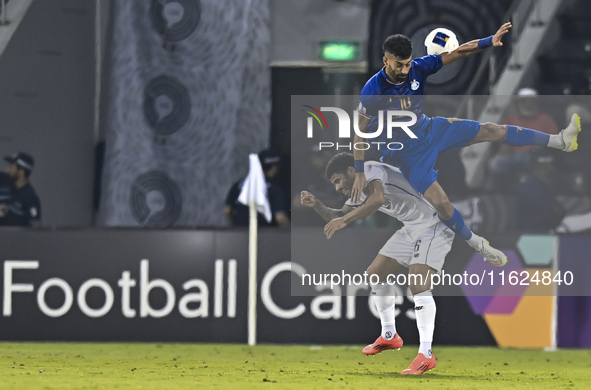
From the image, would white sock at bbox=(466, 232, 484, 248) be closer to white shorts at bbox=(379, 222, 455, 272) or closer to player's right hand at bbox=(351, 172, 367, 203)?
white shorts at bbox=(379, 222, 455, 272)

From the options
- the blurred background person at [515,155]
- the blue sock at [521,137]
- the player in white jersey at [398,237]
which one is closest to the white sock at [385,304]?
the player in white jersey at [398,237]

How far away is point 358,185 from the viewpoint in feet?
25.5

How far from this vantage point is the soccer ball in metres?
7.74

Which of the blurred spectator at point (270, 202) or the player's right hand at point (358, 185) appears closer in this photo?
the player's right hand at point (358, 185)

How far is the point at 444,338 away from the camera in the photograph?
928 centimetres

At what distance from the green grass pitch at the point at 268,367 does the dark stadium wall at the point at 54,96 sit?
Result: 2.37 metres

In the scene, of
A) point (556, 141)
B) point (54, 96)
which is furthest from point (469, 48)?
point (54, 96)

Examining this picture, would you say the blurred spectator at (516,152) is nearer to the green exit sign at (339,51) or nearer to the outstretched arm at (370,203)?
the green exit sign at (339,51)

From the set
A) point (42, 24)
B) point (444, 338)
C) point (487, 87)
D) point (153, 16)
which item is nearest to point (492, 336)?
point (444, 338)

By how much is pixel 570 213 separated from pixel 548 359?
1.74 metres

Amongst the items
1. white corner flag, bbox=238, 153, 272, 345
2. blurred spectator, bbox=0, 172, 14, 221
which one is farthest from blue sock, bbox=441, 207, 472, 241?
blurred spectator, bbox=0, 172, 14, 221

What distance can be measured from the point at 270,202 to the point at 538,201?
8.34ft

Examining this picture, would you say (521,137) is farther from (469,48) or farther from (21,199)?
(21,199)

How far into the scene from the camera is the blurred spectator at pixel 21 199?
386 inches
